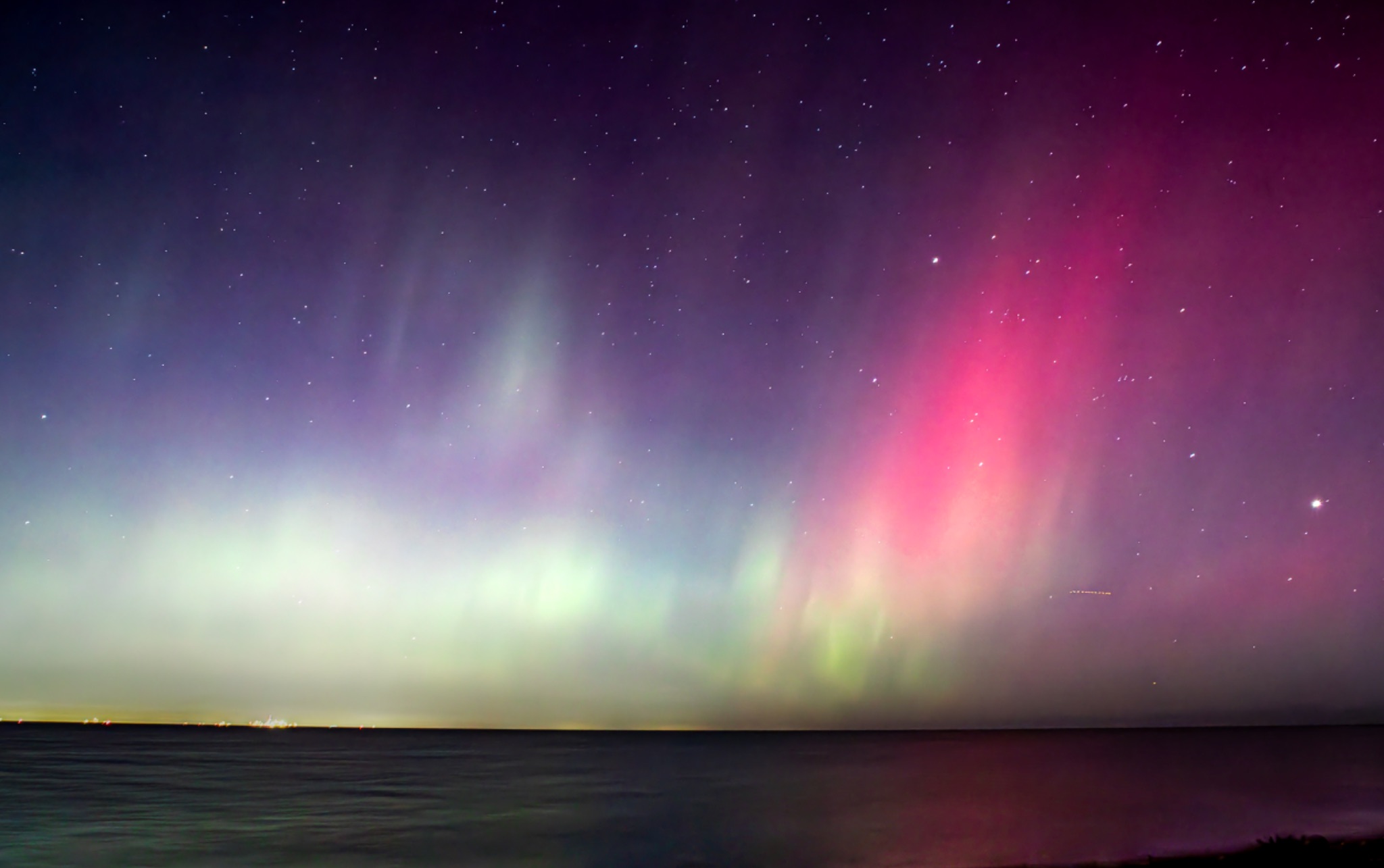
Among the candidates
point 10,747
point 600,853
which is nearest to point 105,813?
point 600,853

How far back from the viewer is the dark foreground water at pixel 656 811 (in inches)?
759

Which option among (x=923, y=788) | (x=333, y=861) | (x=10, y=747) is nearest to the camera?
(x=333, y=861)

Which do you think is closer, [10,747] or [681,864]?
[681,864]

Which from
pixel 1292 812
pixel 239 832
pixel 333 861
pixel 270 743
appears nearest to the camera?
pixel 333 861

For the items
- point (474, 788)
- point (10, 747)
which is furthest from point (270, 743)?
point (474, 788)

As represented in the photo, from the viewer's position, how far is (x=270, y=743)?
301ft

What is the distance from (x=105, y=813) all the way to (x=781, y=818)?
64.9 feet

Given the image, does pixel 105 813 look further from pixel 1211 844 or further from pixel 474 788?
pixel 1211 844

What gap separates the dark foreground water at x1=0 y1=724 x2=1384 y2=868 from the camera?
1928 cm

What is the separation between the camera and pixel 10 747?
6719cm

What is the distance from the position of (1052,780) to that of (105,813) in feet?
120

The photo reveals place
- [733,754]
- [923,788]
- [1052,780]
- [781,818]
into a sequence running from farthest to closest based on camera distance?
[733,754], [1052,780], [923,788], [781,818]

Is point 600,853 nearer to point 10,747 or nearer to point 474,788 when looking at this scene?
point 474,788

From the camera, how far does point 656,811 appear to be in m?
29.4
